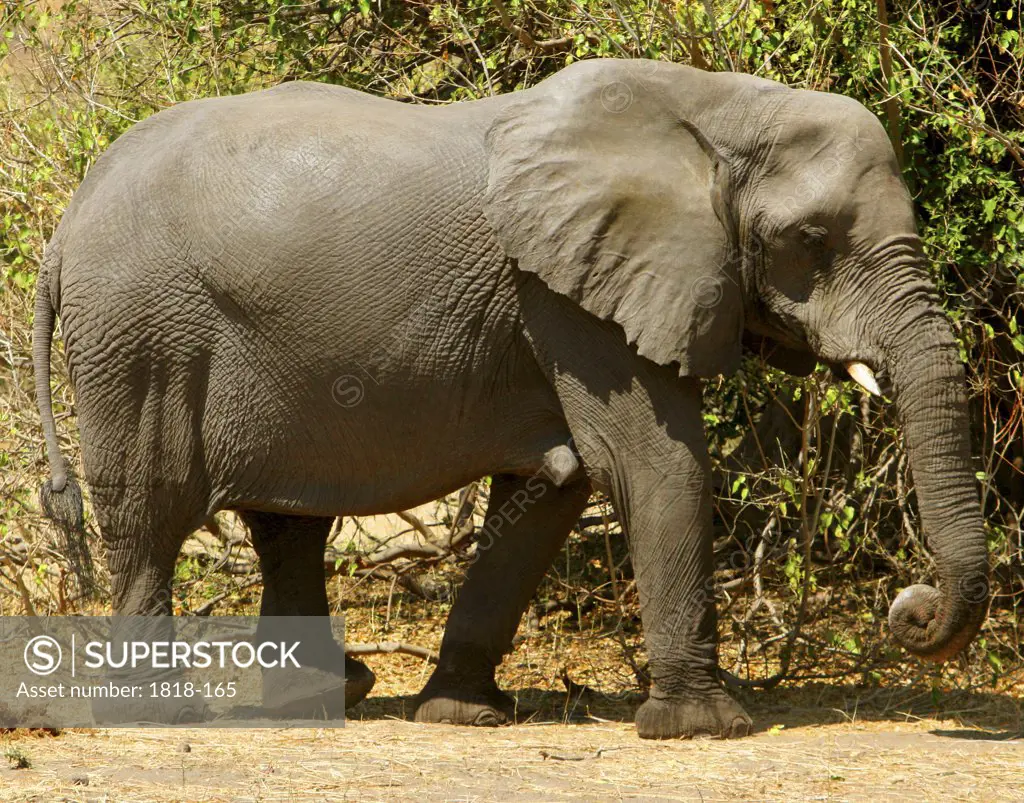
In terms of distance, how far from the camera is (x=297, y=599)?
20.3ft

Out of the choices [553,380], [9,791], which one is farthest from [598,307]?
[9,791]

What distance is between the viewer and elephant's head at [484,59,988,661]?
5.00m

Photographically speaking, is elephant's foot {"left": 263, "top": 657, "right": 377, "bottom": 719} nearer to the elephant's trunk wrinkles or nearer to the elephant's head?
the elephant's head

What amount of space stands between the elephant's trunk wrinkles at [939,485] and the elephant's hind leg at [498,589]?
52.6 inches

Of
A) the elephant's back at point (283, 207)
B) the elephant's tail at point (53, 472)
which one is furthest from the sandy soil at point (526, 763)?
the elephant's back at point (283, 207)

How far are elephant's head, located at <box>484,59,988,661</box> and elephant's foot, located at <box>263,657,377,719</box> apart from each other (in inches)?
72.0

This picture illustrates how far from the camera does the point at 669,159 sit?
210 inches

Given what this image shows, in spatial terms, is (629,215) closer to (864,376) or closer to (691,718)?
(864,376)

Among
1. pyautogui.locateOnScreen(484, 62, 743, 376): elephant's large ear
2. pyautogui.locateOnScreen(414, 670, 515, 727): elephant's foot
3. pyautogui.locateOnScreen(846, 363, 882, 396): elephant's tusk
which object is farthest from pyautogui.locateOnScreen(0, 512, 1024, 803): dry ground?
pyautogui.locateOnScreen(484, 62, 743, 376): elephant's large ear

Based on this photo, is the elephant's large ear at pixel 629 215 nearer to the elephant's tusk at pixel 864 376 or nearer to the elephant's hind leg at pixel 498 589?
the elephant's tusk at pixel 864 376

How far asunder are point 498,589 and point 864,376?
1613 millimetres

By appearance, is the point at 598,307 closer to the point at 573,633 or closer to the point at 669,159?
the point at 669,159

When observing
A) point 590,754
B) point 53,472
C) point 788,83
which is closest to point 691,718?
point 590,754

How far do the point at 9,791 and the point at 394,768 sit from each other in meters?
1.13
